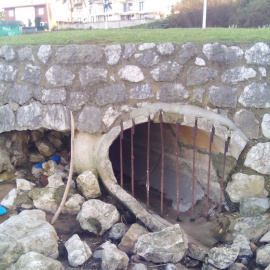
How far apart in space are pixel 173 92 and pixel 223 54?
678 mm

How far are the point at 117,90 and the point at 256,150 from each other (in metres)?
1.69

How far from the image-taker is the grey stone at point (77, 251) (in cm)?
325

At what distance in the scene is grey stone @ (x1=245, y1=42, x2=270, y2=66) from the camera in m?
3.94

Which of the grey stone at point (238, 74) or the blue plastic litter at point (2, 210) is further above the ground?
the grey stone at point (238, 74)

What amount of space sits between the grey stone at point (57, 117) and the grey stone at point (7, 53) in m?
0.74

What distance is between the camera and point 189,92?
4.04m

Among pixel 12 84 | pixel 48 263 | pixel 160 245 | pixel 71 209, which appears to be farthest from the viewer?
pixel 12 84

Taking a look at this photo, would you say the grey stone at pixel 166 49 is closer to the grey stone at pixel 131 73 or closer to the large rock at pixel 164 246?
the grey stone at pixel 131 73

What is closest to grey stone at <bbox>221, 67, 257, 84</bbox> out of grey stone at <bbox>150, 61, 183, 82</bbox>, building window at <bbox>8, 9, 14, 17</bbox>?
grey stone at <bbox>150, 61, 183, 82</bbox>

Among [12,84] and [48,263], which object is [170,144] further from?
[48,263]

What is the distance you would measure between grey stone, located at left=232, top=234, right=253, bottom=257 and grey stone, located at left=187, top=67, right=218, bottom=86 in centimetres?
169

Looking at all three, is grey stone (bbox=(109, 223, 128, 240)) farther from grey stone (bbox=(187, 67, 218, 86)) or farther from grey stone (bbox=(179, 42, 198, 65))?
grey stone (bbox=(179, 42, 198, 65))

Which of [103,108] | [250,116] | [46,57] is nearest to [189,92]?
[250,116]

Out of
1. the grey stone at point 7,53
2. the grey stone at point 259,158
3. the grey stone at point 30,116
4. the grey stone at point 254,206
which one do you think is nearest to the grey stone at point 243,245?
the grey stone at point 254,206
